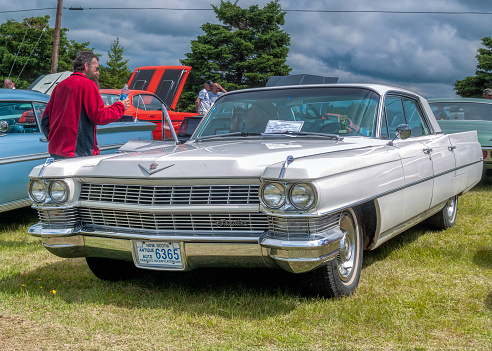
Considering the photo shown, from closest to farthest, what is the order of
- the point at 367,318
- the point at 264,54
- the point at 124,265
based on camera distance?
the point at 367,318 → the point at 124,265 → the point at 264,54

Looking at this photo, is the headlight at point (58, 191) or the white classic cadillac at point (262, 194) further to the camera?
the headlight at point (58, 191)

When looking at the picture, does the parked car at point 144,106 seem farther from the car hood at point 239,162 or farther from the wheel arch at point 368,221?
the wheel arch at point 368,221

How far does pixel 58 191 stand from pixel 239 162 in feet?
4.27

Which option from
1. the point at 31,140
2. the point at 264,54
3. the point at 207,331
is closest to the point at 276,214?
the point at 207,331

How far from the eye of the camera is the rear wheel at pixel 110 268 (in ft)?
13.7

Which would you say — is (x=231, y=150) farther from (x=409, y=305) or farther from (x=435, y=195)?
Answer: (x=435, y=195)

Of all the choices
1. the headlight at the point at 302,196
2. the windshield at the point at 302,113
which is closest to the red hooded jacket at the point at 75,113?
the windshield at the point at 302,113

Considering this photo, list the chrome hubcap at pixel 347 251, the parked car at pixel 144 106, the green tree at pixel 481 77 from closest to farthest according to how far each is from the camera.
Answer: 1. the chrome hubcap at pixel 347 251
2. the parked car at pixel 144 106
3. the green tree at pixel 481 77

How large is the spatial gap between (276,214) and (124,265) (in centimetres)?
169

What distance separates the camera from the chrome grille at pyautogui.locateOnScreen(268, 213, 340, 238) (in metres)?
3.13

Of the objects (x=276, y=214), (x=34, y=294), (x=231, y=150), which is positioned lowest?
(x=34, y=294)

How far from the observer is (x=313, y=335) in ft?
10.2

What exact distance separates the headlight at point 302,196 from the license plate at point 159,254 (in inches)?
30.7

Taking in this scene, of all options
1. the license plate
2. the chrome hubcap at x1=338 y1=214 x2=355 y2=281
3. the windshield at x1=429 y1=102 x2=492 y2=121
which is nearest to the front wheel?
the chrome hubcap at x1=338 y1=214 x2=355 y2=281
